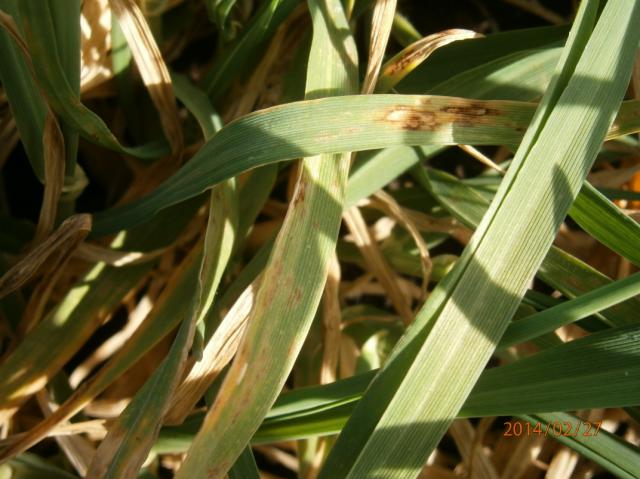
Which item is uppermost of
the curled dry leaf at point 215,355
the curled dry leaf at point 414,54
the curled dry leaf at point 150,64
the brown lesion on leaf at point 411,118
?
the curled dry leaf at point 414,54

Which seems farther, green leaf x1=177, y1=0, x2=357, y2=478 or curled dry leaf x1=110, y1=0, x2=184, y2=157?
curled dry leaf x1=110, y1=0, x2=184, y2=157

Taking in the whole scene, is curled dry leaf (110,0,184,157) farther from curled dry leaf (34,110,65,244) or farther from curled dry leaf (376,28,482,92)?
curled dry leaf (376,28,482,92)

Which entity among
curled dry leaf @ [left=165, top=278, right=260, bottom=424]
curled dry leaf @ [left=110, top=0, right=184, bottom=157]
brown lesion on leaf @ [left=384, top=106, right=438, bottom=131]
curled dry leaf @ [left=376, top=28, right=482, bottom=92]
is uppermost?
curled dry leaf @ [left=376, top=28, right=482, bottom=92]

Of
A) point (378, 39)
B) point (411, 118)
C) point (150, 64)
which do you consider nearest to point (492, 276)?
point (411, 118)

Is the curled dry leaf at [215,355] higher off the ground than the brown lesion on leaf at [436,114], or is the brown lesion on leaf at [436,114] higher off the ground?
the brown lesion on leaf at [436,114]

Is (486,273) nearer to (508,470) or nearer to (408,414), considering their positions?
(408,414)

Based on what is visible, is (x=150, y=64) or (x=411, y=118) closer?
(x=411, y=118)

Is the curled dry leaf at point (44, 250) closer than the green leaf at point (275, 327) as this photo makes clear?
No

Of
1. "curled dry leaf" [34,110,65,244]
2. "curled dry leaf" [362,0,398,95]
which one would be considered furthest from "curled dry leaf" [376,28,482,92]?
"curled dry leaf" [34,110,65,244]

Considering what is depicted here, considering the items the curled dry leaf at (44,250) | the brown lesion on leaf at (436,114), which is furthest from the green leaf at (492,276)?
the curled dry leaf at (44,250)

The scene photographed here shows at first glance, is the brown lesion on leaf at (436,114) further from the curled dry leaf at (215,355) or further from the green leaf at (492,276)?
the curled dry leaf at (215,355)

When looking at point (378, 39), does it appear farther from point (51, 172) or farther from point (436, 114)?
point (51, 172)
